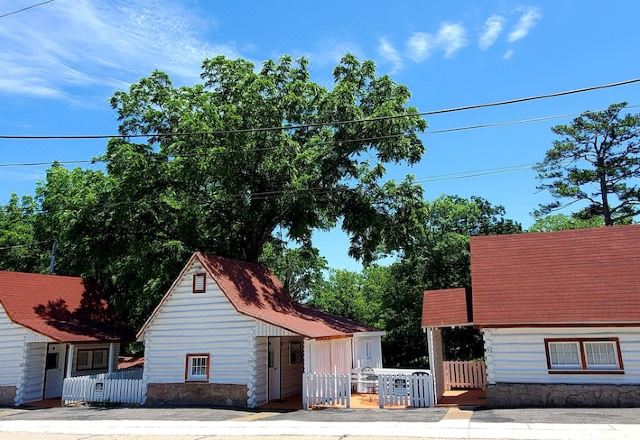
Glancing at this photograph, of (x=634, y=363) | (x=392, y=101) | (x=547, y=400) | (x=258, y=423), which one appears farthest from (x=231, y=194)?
(x=634, y=363)

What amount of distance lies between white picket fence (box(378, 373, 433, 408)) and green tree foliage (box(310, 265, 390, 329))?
34401 millimetres

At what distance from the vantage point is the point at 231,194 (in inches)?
1066

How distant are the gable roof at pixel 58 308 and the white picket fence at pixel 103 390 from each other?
7.11 ft

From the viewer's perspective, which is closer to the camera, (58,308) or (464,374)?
(464,374)

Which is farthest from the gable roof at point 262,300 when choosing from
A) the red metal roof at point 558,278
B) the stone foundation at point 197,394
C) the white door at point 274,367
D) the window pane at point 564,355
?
the window pane at point 564,355

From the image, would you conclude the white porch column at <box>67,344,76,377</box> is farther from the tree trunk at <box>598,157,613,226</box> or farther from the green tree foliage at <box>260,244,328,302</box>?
the tree trunk at <box>598,157,613,226</box>

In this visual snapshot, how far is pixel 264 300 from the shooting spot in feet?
80.3

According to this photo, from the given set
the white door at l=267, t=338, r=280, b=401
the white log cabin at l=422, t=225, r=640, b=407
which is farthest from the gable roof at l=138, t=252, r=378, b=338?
the white log cabin at l=422, t=225, r=640, b=407

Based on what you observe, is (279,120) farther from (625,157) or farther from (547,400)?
(625,157)

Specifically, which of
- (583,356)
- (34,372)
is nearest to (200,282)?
(34,372)

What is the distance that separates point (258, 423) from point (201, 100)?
58.9 ft

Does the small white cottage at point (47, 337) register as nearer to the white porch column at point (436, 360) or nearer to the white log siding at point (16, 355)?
the white log siding at point (16, 355)

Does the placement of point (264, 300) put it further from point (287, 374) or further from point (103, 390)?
point (103, 390)

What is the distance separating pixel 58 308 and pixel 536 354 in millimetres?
24128
